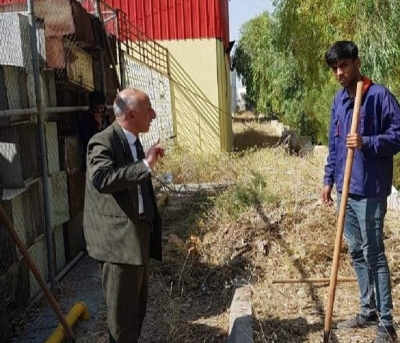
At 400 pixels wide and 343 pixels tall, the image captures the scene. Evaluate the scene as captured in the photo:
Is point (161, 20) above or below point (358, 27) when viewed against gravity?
above

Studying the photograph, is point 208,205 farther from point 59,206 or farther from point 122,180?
point 122,180

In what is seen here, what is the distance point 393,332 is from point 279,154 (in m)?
7.40

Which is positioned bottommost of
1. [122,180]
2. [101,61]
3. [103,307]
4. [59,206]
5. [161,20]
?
[103,307]

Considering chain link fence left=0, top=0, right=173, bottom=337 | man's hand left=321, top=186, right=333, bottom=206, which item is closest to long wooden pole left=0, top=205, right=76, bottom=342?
chain link fence left=0, top=0, right=173, bottom=337

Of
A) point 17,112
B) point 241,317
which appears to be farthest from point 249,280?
point 17,112

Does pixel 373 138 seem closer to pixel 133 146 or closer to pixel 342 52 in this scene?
pixel 342 52

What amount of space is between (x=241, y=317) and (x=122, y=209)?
57.7 inches

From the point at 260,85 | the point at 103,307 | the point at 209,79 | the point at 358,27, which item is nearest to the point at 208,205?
the point at 103,307

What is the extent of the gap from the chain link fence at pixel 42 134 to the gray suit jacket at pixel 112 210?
0.77 metres

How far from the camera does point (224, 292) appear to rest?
467cm

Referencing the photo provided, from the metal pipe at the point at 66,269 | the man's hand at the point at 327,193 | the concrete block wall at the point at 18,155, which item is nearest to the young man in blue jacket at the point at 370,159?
the man's hand at the point at 327,193

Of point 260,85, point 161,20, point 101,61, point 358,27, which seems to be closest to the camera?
point 101,61

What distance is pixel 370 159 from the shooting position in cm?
328

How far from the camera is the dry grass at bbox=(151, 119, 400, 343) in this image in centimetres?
397
